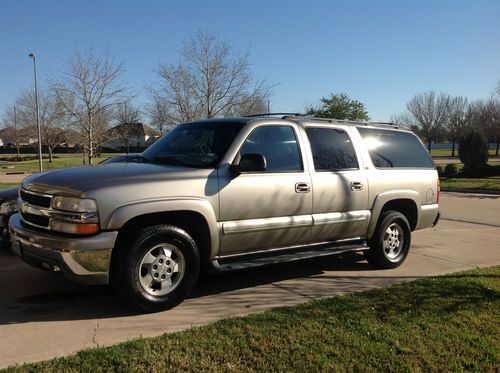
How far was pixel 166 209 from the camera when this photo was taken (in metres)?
4.48

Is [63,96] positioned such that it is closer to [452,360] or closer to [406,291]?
[406,291]

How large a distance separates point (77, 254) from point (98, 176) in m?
0.71

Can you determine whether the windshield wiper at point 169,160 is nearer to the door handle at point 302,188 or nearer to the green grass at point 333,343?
the door handle at point 302,188

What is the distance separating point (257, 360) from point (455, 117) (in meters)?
69.2

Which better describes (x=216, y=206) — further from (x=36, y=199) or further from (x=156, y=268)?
(x=36, y=199)

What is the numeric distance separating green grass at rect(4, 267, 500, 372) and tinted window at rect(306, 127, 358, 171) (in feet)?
5.33

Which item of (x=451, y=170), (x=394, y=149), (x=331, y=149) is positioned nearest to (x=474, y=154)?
(x=451, y=170)

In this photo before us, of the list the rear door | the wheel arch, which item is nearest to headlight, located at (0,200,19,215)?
the wheel arch

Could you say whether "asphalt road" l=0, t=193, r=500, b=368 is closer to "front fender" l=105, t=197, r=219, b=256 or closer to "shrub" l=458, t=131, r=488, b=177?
"front fender" l=105, t=197, r=219, b=256

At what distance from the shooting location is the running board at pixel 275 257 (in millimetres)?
4922

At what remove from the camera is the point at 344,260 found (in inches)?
283

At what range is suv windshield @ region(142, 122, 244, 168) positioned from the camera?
16.8 feet

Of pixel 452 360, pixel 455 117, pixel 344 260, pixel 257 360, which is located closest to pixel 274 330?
pixel 257 360

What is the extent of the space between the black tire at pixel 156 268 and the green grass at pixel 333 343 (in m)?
0.58
